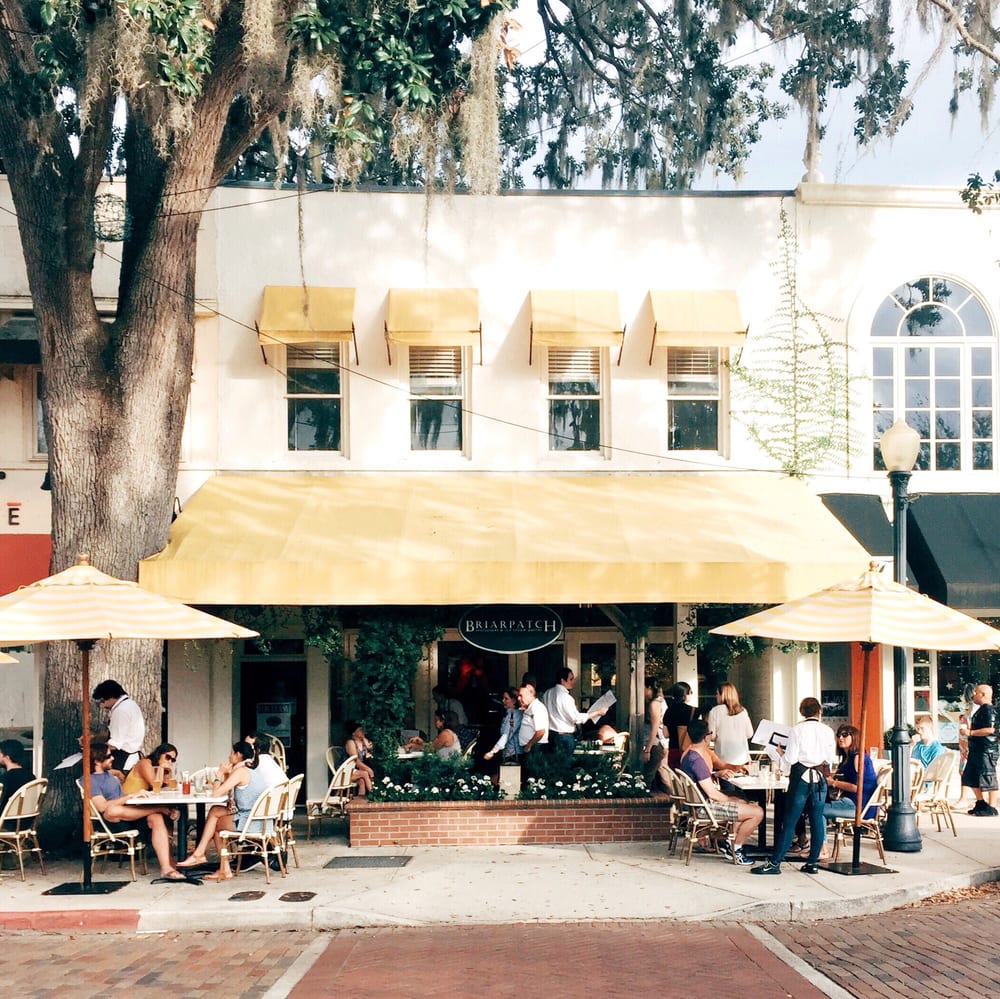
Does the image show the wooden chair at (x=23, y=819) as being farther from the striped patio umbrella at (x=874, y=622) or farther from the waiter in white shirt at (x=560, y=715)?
the striped patio umbrella at (x=874, y=622)

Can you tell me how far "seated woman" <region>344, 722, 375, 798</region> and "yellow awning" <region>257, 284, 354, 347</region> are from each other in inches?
191

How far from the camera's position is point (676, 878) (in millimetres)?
11062

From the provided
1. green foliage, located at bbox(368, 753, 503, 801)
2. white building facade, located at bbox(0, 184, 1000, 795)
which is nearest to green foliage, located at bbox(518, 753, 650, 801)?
green foliage, located at bbox(368, 753, 503, 801)

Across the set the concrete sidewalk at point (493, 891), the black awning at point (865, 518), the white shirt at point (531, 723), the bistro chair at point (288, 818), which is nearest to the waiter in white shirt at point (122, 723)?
the concrete sidewalk at point (493, 891)

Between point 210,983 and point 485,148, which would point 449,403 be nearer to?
point 485,148

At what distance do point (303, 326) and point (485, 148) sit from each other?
134 inches

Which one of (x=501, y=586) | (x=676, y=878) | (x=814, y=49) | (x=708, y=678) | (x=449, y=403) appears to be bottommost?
(x=676, y=878)

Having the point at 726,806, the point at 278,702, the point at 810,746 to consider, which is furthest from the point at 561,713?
the point at 278,702

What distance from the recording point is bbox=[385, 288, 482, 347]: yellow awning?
15.6 metres

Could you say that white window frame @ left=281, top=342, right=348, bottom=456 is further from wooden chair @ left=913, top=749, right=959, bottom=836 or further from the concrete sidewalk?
wooden chair @ left=913, top=749, right=959, bottom=836

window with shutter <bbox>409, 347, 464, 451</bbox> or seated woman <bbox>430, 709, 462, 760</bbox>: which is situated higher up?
window with shutter <bbox>409, 347, 464, 451</bbox>

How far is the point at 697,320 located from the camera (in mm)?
15742

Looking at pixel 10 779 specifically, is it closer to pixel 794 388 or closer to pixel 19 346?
pixel 19 346

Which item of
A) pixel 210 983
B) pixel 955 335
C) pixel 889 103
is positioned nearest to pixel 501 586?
pixel 210 983
